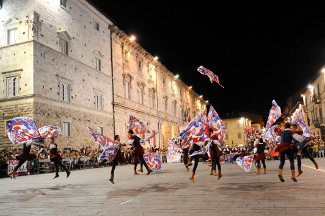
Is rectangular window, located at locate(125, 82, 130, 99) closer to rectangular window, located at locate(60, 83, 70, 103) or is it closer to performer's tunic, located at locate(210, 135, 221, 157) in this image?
rectangular window, located at locate(60, 83, 70, 103)

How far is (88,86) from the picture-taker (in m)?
30.8

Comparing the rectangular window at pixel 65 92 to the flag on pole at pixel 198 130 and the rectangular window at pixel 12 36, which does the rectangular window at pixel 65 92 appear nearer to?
the rectangular window at pixel 12 36

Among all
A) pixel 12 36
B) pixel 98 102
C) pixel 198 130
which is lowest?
pixel 198 130

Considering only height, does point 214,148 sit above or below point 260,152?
above

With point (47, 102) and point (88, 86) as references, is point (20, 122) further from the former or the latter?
point (88, 86)

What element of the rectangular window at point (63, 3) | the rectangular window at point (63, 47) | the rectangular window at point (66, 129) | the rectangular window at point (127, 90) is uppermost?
the rectangular window at point (63, 3)

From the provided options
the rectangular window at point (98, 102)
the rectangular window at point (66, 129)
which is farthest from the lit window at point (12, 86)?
the rectangular window at point (98, 102)

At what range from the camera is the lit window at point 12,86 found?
77.8ft

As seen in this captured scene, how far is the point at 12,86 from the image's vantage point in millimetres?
24016

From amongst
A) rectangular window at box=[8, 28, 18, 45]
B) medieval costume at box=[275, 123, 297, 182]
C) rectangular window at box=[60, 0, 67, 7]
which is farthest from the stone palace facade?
medieval costume at box=[275, 123, 297, 182]

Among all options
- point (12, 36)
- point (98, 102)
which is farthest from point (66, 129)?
point (12, 36)

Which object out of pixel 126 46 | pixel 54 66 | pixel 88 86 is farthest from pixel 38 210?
pixel 126 46

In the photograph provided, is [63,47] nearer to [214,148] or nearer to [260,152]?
→ [214,148]

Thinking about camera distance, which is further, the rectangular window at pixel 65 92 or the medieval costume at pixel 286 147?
the rectangular window at pixel 65 92
